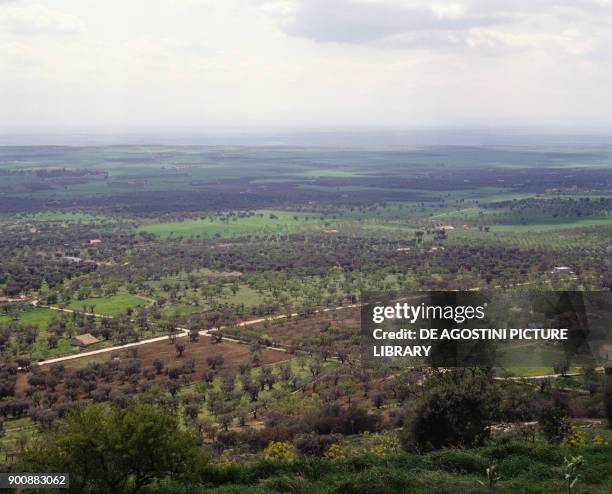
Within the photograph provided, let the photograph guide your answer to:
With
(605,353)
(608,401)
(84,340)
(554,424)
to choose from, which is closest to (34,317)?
(84,340)

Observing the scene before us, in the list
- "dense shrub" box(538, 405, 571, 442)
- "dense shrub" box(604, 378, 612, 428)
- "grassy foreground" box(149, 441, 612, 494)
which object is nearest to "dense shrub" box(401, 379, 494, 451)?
"grassy foreground" box(149, 441, 612, 494)

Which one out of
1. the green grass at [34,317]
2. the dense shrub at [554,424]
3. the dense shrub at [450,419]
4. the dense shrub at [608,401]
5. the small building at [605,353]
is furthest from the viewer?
the green grass at [34,317]

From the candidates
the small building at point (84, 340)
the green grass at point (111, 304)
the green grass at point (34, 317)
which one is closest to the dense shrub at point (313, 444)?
the small building at point (84, 340)

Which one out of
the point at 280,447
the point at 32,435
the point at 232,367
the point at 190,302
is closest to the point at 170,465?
the point at 280,447

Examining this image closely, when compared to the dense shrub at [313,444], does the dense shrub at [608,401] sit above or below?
above

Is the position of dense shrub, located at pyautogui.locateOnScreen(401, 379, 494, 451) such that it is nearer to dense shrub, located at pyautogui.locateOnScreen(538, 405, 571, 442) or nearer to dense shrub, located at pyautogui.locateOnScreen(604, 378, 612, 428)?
dense shrub, located at pyautogui.locateOnScreen(538, 405, 571, 442)

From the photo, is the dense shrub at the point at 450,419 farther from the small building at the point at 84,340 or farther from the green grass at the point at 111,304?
the green grass at the point at 111,304

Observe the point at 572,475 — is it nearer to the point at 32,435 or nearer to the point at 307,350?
the point at 32,435
